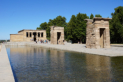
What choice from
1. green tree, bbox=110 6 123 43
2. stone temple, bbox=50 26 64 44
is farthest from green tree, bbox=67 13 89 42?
stone temple, bbox=50 26 64 44

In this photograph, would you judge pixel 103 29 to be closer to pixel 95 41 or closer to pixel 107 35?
pixel 107 35

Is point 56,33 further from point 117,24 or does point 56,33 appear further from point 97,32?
point 117,24

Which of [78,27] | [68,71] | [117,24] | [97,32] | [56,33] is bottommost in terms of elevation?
[68,71]

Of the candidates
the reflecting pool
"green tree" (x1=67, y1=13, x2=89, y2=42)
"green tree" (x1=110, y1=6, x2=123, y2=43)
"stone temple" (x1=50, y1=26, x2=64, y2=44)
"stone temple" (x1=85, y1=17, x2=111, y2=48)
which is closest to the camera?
the reflecting pool

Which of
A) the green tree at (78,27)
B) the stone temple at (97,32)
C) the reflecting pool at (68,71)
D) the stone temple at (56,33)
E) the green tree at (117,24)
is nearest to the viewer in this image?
the reflecting pool at (68,71)

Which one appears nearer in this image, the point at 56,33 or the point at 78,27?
the point at 56,33

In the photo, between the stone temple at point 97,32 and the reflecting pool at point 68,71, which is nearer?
the reflecting pool at point 68,71

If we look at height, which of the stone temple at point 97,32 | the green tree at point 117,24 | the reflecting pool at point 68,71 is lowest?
the reflecting pool at point 68,71

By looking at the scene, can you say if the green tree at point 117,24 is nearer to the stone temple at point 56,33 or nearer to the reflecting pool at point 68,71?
the stone temple at point 56,33

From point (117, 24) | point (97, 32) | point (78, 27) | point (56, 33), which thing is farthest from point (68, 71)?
point (117, 24)

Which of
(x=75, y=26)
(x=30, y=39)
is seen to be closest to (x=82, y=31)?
(x=75, y=26)

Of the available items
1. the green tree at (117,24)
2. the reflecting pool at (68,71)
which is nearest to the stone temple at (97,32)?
the reflecting pool at (68,71)

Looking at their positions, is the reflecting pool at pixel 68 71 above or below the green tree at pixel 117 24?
below

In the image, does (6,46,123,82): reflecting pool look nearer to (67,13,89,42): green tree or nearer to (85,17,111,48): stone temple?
(85,17,111,48): stone temple
